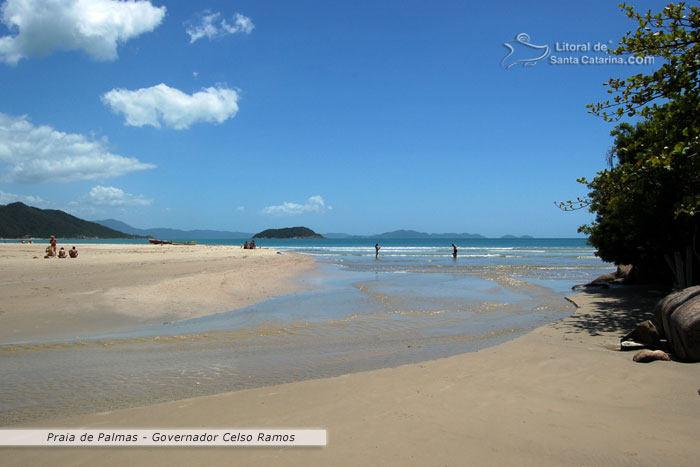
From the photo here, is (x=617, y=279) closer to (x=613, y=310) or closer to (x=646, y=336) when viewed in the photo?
(x=613, y=310)

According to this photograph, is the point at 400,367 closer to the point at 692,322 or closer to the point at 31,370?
the point at 692,322

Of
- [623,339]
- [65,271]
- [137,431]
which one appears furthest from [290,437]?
[65,271]

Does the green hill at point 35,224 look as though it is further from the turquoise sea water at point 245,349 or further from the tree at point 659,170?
the tree at point 659,170

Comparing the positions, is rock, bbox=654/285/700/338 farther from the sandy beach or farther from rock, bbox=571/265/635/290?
rock, bbox=571/265/635/290

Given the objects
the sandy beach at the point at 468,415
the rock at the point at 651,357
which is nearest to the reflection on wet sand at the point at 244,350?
the sandy beach at the point at 468,415

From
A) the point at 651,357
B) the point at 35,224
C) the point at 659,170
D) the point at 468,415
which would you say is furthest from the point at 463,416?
the point at 35,224

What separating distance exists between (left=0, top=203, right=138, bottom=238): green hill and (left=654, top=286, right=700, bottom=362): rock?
183235mm

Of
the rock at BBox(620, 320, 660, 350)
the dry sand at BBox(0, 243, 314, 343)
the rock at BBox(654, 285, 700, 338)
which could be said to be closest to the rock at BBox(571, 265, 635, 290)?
the rock at BBox(620, 320, 660, 350)

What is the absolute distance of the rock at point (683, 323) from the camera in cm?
640

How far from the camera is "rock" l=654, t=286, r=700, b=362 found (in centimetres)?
640

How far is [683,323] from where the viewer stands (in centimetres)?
659

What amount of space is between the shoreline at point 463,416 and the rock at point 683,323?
307 millimetres

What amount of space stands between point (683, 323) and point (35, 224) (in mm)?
205509

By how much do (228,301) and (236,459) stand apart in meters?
11.3
